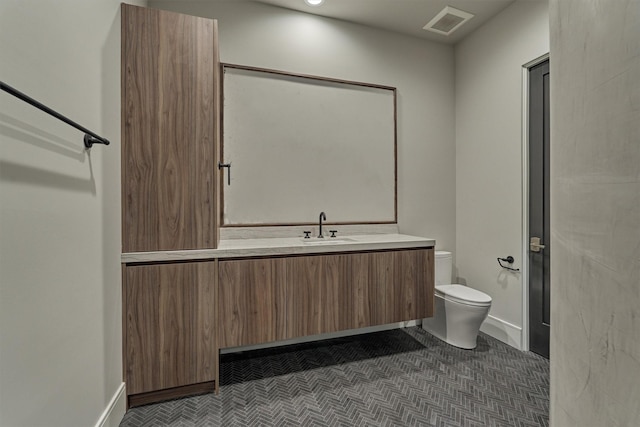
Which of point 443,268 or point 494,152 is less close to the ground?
point 494,152

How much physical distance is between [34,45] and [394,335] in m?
2.86

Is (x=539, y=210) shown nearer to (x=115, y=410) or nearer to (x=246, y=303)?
(x=246, y=303)

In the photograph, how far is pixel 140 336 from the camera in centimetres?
175

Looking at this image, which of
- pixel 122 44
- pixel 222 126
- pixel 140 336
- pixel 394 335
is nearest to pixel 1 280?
pixel 140 336

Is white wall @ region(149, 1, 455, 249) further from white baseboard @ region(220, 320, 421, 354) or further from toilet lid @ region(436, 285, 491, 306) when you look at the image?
white baseboard @ region(220, 320, 421, 354)

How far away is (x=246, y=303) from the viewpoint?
1.95 meters

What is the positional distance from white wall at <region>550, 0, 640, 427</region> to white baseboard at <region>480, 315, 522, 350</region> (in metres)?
2.38

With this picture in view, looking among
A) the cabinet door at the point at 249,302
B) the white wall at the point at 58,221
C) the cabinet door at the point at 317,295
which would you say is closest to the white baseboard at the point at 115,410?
Answer: the white wall at the point at 58,221

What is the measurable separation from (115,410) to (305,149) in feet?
6.83

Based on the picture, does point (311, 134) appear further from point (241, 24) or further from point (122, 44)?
point (122, 44)

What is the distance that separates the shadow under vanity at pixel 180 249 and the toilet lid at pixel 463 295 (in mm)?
1193

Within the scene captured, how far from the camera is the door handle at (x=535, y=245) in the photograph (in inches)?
94.3

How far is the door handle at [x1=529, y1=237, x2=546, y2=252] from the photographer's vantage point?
94.3 inches

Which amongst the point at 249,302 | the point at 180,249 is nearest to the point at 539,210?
the point at 249,302
